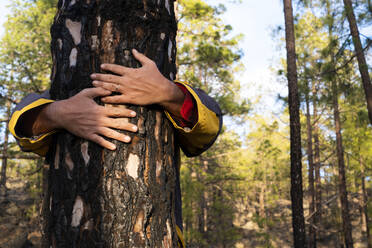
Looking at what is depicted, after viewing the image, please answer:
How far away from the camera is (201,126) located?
4.45 ft

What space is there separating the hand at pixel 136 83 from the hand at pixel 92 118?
35mm

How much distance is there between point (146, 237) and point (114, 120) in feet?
1.51

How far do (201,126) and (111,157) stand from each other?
0.43 m

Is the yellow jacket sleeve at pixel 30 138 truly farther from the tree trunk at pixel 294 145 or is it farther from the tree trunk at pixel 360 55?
the tree trunk at pixel 360 55

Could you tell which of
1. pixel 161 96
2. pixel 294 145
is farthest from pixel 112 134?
pixel 294 145

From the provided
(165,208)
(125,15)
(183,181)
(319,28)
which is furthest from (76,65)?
(319,28)

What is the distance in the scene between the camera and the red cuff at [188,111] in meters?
1.36

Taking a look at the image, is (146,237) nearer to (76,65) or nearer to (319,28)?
(76,65)

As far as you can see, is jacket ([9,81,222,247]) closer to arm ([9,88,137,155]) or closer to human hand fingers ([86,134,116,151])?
arm ([9,88,137,155])

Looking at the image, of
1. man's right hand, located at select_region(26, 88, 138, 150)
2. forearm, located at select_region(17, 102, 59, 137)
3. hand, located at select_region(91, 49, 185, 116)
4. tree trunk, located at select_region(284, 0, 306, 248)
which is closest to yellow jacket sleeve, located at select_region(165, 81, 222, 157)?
hand, located at select_region(91, 49, 185, 116)

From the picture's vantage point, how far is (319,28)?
1504cm

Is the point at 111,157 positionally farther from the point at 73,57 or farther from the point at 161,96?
the point at 73,57

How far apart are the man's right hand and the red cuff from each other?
0.26 metres

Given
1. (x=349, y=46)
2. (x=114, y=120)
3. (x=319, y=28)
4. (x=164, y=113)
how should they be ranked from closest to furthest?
(x=114, y=120)
(x=164, y=113)
(x=349, y=46)
(x=319, y=28)
